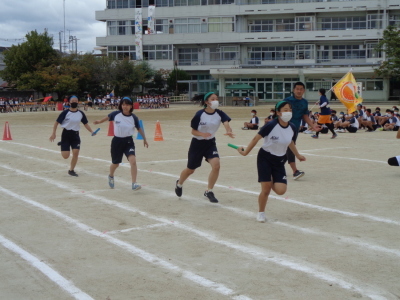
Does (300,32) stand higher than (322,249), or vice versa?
(300,32)

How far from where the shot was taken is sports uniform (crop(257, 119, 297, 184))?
298 inches

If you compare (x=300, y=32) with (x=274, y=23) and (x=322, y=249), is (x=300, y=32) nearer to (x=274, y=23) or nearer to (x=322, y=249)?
(x=274, y=23)

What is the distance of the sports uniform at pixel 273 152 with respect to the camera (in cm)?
757

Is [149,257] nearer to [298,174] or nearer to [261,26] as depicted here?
[298,174]

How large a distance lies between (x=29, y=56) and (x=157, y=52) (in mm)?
18608

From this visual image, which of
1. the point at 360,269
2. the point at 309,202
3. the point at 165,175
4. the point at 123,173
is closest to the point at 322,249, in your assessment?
the point at 360,269

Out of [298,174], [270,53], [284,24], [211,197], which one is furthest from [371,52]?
[211,197]

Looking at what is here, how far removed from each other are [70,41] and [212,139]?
10330cm

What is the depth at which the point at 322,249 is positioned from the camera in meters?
6.25

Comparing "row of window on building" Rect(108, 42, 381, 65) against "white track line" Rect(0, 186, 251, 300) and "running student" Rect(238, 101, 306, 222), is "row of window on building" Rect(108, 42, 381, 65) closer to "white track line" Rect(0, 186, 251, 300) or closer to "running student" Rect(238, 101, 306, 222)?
"running student" Rect(238, 101, 306, 222)

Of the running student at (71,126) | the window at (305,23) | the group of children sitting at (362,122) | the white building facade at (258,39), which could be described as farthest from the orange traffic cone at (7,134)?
the window at (305,23)

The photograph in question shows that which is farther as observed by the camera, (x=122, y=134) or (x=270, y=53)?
(x=270, y=53)

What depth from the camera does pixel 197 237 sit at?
6.85m

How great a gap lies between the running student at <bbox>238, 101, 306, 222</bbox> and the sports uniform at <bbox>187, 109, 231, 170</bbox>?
1540 millimetres
